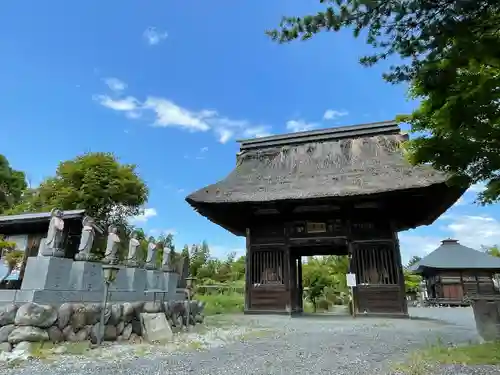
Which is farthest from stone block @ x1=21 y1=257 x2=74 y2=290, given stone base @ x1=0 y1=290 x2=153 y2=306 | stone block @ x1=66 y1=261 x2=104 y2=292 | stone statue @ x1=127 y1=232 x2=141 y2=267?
stone statue @ x1=127 y1=232 x2=141 y2=267

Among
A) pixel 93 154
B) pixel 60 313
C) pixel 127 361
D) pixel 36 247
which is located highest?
pixel 93 154

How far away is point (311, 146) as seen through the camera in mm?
12305

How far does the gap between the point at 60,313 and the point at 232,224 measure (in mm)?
7424

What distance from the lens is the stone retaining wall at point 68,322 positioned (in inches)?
164

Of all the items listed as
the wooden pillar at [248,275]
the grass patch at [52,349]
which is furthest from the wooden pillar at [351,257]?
the grass patch at [52,349]

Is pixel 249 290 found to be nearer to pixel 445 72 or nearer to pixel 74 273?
pixel 74 273

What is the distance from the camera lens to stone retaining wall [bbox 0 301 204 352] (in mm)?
4156

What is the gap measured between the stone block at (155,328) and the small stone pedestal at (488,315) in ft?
15.4

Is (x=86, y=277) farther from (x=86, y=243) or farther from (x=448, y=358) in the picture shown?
(x=448, y=358)

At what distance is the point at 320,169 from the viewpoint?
1089cm

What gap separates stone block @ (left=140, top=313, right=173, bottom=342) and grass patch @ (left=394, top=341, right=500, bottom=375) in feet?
12.2

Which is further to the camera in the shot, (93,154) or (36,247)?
(93,154)

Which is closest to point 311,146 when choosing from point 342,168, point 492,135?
point 342,168

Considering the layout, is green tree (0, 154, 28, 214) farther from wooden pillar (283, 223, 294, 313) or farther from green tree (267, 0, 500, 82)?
green tree (267, 0, 500, 82)
